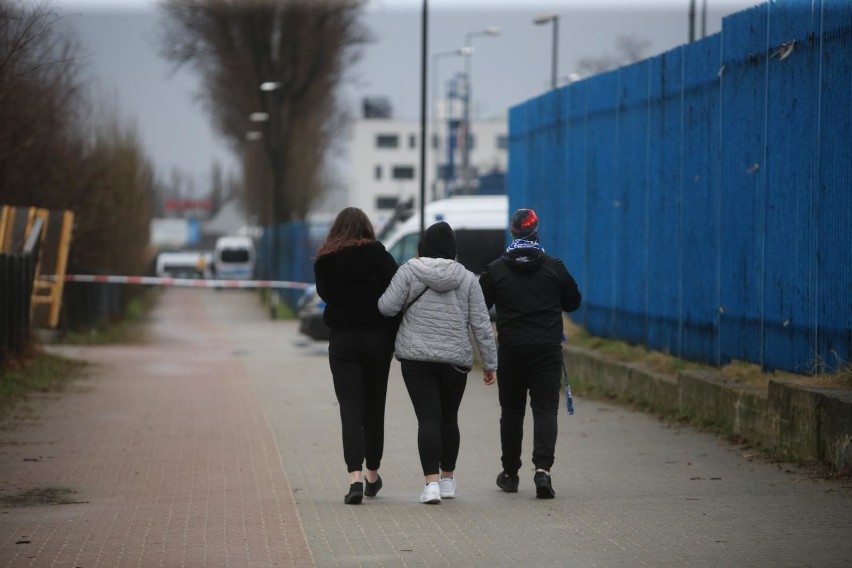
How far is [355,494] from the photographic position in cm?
897

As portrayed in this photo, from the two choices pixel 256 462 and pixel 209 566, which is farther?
pixel 256 462

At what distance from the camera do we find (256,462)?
1122 cm

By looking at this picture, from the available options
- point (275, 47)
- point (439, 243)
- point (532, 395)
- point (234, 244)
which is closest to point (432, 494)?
point (532, 395)

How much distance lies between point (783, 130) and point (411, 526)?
559 centimetres

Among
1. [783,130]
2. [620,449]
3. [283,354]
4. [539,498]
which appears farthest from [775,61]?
[283,354]

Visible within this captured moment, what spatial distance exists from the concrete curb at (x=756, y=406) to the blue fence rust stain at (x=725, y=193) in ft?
1.66

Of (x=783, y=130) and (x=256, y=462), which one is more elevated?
(x=783, y=130)

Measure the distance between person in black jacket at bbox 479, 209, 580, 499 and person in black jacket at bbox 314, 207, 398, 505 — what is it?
0.75 m

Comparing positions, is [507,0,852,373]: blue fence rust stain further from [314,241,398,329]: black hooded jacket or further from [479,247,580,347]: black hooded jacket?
[314,241,398,329]: black hooded jacket

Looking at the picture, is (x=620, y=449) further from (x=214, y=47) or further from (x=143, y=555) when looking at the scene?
(x=214, y=47)

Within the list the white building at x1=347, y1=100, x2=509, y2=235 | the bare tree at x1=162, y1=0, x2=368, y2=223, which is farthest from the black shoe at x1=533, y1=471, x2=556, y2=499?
the white building at x1=347, y1=100, x2=509, y2=235

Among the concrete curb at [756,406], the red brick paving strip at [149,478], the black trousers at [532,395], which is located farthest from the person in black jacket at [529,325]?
the concrete curb at [756,406]

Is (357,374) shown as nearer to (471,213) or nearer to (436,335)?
(436,335)

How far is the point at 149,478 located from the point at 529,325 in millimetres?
2843
